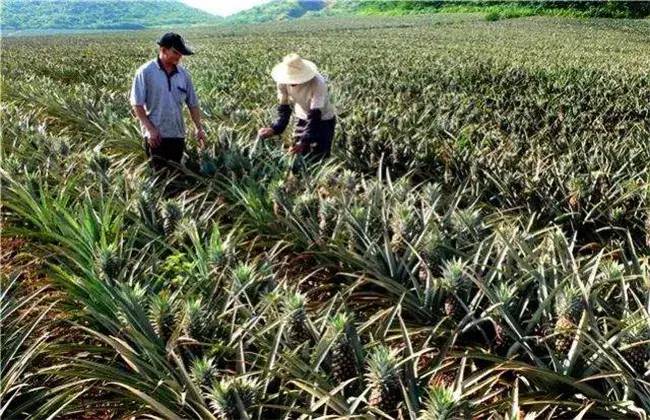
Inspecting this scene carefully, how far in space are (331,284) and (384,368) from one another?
4.77 ft

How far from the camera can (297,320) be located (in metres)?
2.37

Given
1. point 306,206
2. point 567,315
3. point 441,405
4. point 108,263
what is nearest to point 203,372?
point 441,405

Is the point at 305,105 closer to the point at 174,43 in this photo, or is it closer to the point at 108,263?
the point at 174,43

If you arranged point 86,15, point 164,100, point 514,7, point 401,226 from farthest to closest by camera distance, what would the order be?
point 86,15
point 514,7
point 164,100
point 401,226

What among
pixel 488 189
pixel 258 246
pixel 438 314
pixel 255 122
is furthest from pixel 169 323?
pixel 255 122

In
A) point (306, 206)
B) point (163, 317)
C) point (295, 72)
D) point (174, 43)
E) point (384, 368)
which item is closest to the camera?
point (384, 368)

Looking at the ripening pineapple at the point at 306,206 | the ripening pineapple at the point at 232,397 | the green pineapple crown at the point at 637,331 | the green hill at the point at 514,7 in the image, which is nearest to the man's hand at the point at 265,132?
the ripening pineapple at the point at 306,206

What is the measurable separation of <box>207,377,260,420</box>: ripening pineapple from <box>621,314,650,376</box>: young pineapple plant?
1451 mm

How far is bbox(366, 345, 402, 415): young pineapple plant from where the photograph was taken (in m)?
1.97

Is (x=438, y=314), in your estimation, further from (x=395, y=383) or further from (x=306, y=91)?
(x=306, y=91)

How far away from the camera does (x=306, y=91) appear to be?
17.6ft

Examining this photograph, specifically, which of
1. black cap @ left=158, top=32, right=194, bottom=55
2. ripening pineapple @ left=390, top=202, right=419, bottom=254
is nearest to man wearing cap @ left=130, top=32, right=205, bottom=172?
black cap @ left=158, top=32, right=194, bottom=55

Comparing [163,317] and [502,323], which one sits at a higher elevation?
[163,317]

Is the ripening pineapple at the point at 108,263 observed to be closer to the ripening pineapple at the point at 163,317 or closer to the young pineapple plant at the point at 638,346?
the ripening pineapple at the point at 163,317
